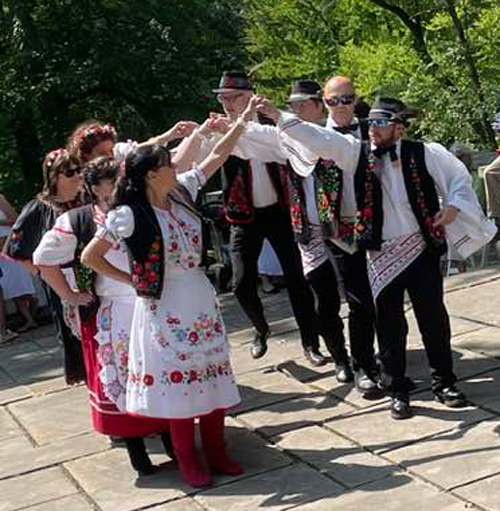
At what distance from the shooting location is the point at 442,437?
183 inches

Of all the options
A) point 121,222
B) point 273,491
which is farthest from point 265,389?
point 121,222

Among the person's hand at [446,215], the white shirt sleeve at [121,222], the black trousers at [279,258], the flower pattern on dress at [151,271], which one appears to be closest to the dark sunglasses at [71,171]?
the white shirt sleeve at [121,222]

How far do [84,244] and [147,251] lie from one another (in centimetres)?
54

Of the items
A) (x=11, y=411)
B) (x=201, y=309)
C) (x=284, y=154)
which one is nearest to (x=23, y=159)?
(x=11, y=411)

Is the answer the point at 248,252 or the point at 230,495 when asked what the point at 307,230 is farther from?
the point at 230,495

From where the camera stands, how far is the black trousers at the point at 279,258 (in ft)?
19.6

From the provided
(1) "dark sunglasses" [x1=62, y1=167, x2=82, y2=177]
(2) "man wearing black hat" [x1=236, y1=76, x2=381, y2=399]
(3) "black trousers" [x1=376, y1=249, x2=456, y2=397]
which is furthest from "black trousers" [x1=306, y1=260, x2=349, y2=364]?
(1) "dark sunglasses" [x1=62, y1=167, x2=82, y2=177]

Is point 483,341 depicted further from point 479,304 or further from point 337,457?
point 337,457

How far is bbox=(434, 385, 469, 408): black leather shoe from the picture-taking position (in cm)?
501

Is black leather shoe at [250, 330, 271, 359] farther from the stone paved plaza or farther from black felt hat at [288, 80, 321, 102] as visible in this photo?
black felt hat at [288, 80, 321, 102]

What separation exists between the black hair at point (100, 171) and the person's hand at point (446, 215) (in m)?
1.57

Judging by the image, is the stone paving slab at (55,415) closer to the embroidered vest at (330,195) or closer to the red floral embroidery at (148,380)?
the red floral embroidery at (148,380)

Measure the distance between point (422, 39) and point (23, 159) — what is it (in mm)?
8366

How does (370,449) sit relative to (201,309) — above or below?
below
